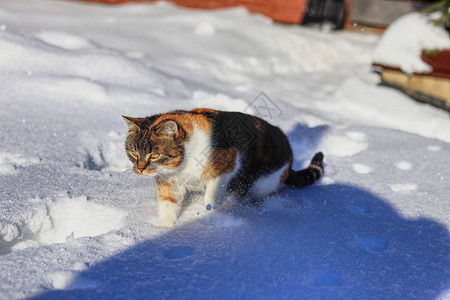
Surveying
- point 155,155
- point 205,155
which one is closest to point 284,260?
point 205,155

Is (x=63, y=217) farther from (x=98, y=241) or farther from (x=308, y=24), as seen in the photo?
(x=308, y=24)

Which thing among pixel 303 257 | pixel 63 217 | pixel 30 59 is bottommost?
pixel 63 217

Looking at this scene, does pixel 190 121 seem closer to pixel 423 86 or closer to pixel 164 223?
pixel 164 223

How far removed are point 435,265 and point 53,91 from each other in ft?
8.93

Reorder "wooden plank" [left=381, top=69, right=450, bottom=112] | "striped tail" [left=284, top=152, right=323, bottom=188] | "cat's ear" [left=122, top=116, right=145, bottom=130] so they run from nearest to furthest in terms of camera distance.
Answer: "cat's ear" [left=122, top=116, right=145, bottom=130] → "striped tail" [left=284, top=152, right=323, bottom=188] → "wooden plank" [left=381, top=69, right=450, bottom=112]

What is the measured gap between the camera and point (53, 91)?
3.12 metres

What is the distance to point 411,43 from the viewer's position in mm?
4383

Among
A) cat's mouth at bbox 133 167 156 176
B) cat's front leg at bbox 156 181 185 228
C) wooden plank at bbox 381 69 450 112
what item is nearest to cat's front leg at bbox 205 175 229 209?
cat's front leg at bbox 156 181 185 228

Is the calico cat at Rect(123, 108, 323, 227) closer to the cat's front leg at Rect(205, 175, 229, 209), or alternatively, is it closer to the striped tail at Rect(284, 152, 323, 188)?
the cat's front leg at Rect(205, 175, 229, 209)

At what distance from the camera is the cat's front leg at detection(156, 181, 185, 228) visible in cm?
191

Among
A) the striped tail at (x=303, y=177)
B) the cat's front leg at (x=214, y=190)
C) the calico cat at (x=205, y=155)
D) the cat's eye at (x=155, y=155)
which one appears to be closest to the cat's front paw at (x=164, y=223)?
the calico cat at (x=205, y=155)

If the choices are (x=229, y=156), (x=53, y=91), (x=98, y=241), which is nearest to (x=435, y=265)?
(x=229, y=156)

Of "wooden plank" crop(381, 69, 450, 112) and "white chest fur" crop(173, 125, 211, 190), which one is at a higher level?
"wooden plank" crop(381, 69, 450, 112)

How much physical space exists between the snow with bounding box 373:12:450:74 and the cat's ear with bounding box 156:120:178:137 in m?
3.23
